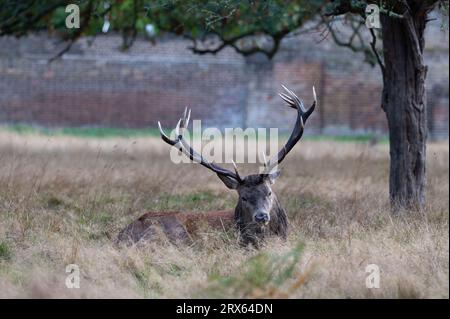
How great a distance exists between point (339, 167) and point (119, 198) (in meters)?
4.67

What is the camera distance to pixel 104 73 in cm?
2311

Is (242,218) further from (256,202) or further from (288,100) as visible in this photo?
(288,100)

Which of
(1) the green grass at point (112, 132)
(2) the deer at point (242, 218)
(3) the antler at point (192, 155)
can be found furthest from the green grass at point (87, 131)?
(2) the deer at point (242, 218)

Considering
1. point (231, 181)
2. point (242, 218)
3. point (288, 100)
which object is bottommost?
point (242, 218)

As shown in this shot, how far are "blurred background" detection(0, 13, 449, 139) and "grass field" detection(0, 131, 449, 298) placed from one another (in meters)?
9.54

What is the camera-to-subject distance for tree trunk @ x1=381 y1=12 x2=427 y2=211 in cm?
965

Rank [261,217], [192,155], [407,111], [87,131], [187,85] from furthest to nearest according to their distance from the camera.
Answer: [187,85] < [87,131] < [407,111] < [192,155] < [261,217]

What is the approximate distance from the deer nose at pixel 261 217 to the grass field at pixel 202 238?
0.74ft

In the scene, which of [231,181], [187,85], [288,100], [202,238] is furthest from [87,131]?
[202,238]

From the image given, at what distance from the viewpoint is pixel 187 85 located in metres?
23.4

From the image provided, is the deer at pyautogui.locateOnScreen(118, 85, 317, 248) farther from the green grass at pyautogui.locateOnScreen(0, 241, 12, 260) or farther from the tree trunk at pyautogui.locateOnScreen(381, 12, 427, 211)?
the tree trunk at pyautogui.locateOnScreen(381, 12, 427, 211)

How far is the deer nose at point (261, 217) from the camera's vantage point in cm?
777

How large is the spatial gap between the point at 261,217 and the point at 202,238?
0.62m

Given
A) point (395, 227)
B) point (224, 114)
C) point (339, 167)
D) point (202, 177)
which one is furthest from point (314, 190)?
point (224, 114)
